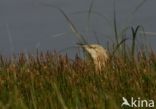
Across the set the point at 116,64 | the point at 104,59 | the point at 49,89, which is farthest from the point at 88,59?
the point at 49,89

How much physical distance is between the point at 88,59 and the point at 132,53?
0.72 meters

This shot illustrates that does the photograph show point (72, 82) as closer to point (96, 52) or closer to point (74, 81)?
point (74, 81)

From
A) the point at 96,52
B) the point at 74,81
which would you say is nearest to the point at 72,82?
the point at 74,81

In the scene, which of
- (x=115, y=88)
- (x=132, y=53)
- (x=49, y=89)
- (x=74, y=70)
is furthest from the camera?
(x=132, y=53)

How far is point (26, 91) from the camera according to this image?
7.56 metres

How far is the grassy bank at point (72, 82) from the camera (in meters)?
6.35

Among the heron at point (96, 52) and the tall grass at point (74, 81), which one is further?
the heron at point (96, 52)

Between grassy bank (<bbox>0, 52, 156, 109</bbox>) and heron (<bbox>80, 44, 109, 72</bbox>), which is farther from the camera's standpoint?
heron (<bbox>80, 44, 109, 72</bbox>)

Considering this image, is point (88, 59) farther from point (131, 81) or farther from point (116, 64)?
point (131, 81)

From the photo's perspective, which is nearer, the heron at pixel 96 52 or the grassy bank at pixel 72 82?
the grassy bank at pixel 72 82

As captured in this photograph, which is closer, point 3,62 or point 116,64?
point 116,64

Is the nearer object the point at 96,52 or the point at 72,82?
the point at 72,82

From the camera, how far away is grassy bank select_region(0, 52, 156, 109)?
635 centimetres

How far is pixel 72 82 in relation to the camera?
294 inches
